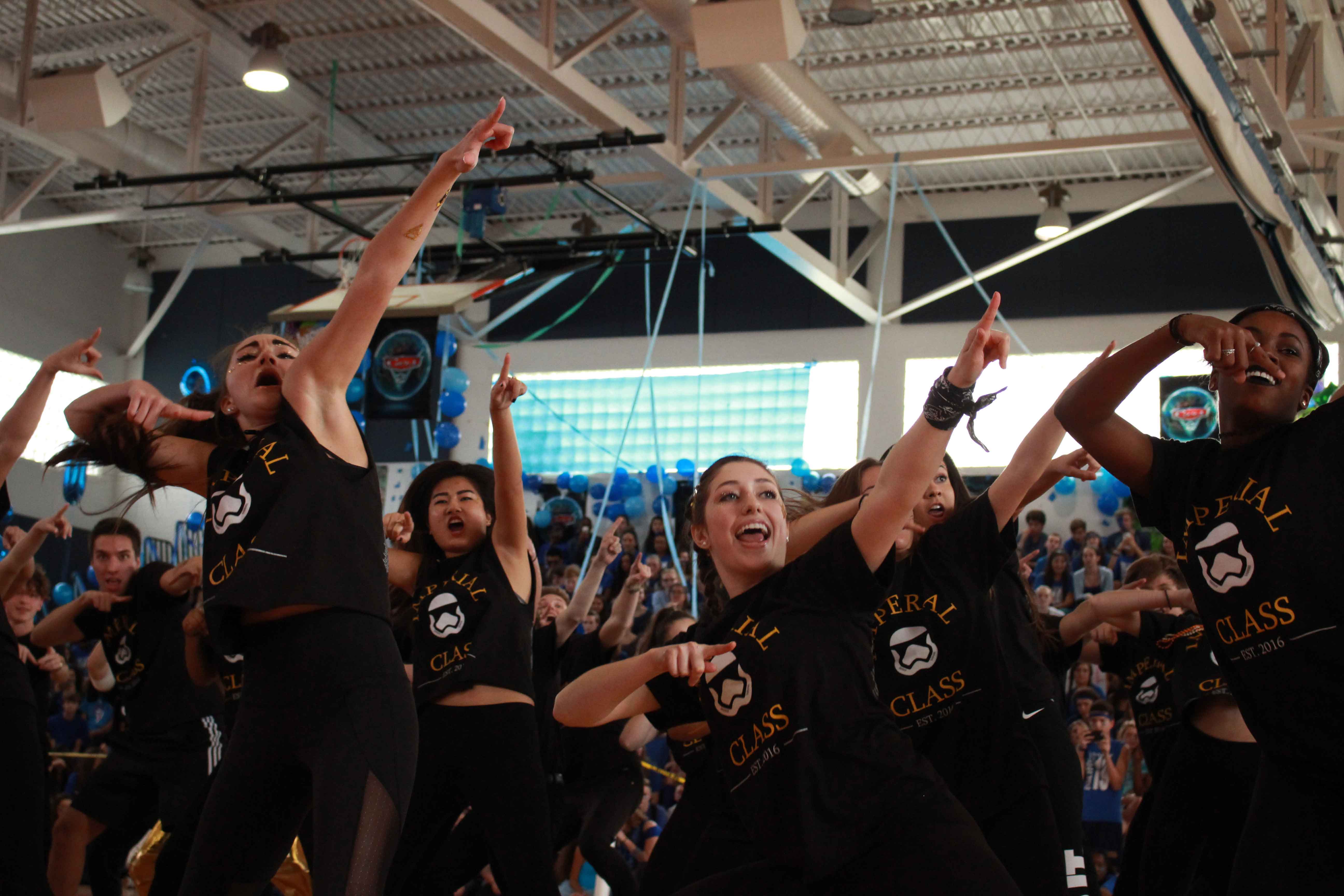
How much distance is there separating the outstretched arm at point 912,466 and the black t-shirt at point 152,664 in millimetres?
3104

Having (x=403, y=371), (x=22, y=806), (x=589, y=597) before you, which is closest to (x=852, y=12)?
(x=589, y=597)

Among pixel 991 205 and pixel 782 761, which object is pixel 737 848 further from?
pixel 991 205

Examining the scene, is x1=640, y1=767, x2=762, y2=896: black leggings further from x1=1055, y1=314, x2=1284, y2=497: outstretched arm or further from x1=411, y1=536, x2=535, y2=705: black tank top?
x1=1055, y1=314, x2=1284, y2=497: outstretched arm

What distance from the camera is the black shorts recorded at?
4480 mm

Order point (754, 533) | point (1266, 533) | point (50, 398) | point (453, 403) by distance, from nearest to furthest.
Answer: point (1266, 533) → point (754, 533) → point (453, 403) → point (50, 398)

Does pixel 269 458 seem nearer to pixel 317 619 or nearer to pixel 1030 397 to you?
pixel 317 619

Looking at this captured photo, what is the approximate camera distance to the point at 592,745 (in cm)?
577

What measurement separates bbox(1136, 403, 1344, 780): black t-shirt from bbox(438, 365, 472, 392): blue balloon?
11348mm

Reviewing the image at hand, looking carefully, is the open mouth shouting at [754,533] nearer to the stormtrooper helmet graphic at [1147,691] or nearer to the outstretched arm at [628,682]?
the outstretched arm at [628,682]

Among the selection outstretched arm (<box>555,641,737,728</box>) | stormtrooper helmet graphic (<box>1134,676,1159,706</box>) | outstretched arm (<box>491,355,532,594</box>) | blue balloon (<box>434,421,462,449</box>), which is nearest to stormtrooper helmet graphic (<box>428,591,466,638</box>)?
outstretched arm (<box>491,355,532,594</box>)

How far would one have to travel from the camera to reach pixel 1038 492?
3.38 meters

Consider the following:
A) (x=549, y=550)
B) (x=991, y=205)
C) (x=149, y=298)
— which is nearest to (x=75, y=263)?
(x=149, y=298)

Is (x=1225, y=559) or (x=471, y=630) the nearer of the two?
(x=1225, y=559)

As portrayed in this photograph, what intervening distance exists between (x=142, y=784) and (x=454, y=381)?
8.99 m
